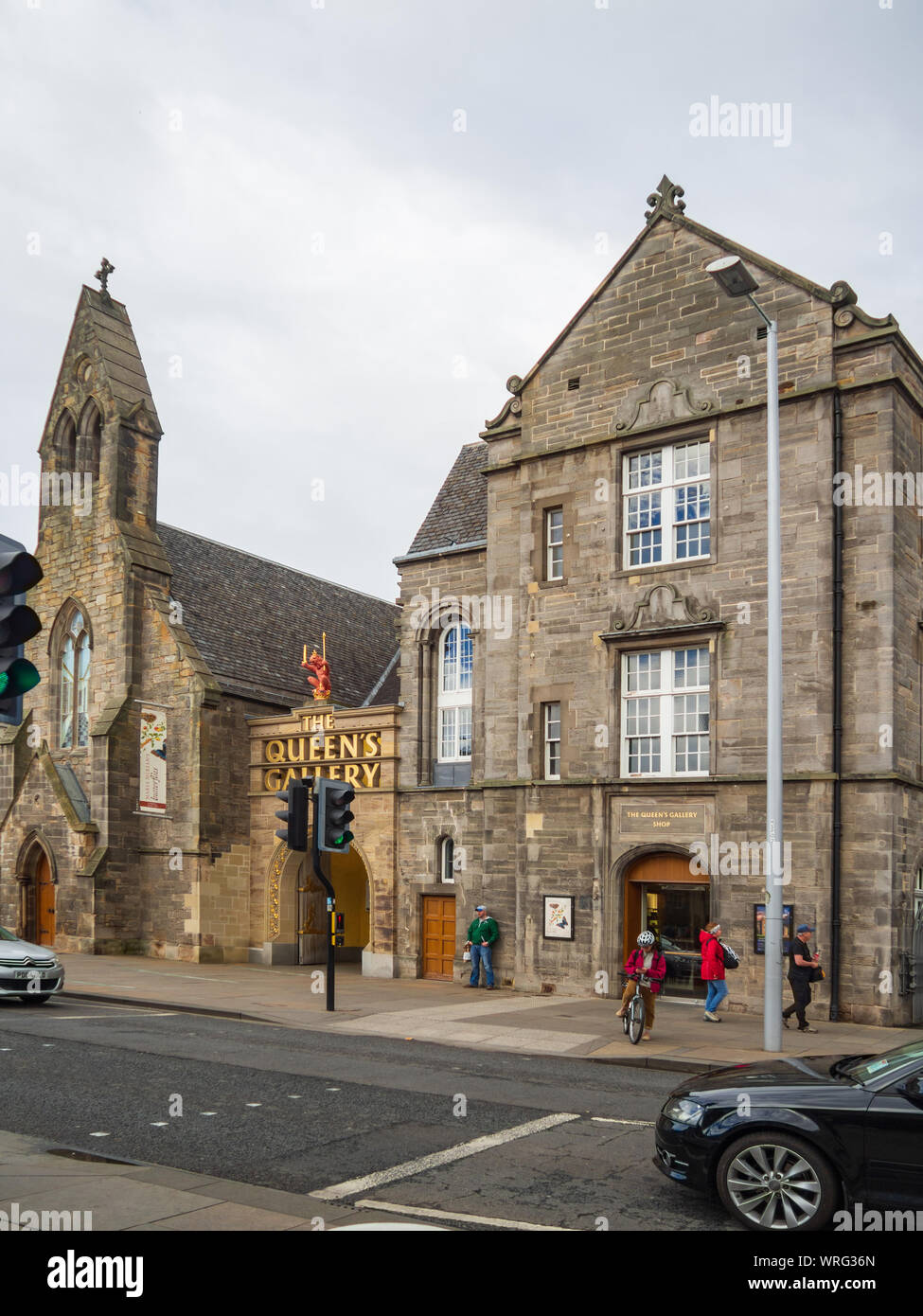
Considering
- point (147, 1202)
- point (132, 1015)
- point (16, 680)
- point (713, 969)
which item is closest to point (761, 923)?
point (713, 969)

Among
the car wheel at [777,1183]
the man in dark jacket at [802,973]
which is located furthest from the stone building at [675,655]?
the car wheel at [777,1183]

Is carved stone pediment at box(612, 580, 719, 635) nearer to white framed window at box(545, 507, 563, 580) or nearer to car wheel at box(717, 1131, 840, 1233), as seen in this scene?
white framed window at box(545, 507, 563, 580)

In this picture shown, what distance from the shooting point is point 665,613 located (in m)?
21.4

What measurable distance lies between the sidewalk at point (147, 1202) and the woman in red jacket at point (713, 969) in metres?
10.4

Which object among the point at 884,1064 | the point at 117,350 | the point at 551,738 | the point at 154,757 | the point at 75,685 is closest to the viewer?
the point at 884,1064

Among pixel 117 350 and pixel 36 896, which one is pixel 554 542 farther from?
pixel 36 896

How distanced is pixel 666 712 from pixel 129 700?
49.3 ft

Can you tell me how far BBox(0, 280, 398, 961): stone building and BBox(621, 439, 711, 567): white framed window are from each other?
1181 centimetres

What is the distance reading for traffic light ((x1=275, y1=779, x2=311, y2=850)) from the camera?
17984 millimetres

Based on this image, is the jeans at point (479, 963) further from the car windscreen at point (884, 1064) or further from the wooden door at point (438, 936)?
the car windscreen at point (884, 1064)

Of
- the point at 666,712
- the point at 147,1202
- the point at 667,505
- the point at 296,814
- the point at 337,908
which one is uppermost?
the point at 667,505
